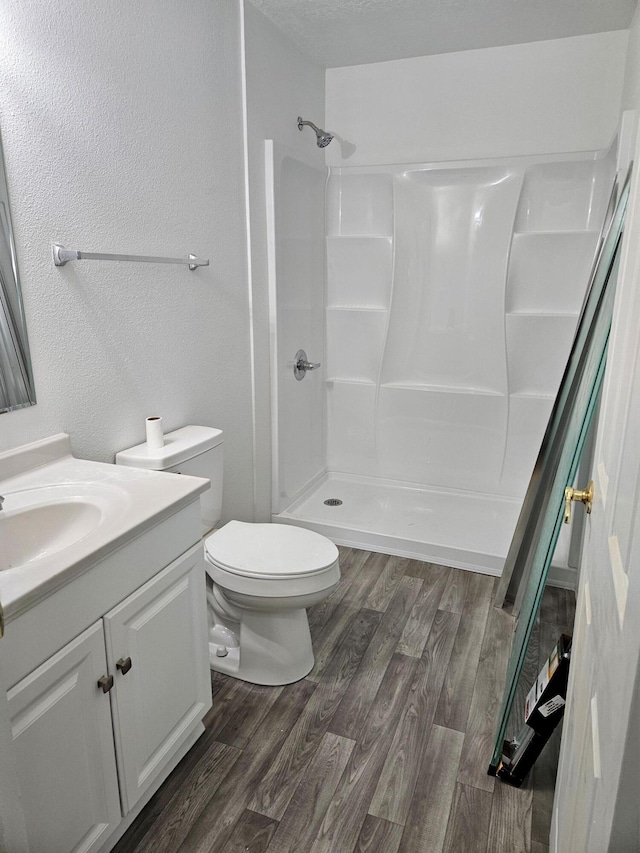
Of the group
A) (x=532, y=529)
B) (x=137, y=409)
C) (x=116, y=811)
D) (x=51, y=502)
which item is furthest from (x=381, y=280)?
(x=116, y=811)

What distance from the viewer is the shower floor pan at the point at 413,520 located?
2.86 meters

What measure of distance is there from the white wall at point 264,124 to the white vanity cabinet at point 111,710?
1.35 meters

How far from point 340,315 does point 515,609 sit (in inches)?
75.7

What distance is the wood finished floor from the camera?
1503 mm

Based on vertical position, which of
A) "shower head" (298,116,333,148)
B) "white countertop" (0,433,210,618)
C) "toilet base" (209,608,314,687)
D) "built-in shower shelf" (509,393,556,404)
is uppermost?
"shower head" (298,116,333,148)

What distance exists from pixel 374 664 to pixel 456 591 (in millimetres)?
642

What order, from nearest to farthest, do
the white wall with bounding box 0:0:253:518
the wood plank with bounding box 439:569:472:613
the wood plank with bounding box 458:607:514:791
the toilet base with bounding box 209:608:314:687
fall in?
the white wall with bounding box 0:0:253:518 < the wood plank with bounding box 458:607:514:791 < the toilet base with bounding box 209:608:314:687 < the wood plank with bounding box 439:569:472:613

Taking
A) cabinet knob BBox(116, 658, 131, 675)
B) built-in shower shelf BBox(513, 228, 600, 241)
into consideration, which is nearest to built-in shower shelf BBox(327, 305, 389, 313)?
built-in shower shelf BBox(513, 228, 600, 241)

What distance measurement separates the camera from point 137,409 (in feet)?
6.68

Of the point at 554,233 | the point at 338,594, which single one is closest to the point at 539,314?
the point at 554,233

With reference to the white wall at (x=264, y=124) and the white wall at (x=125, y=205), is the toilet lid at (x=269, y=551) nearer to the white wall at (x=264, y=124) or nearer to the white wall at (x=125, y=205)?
the white wall at (x=125, y=205)

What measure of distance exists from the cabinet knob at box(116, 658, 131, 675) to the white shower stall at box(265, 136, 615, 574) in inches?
68.9

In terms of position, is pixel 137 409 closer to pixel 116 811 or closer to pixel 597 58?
pixel 116 811

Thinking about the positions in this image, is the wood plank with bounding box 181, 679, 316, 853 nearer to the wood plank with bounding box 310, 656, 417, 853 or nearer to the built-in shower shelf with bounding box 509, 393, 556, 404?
the wood plank with bounding box 310, 656, 417, 853
